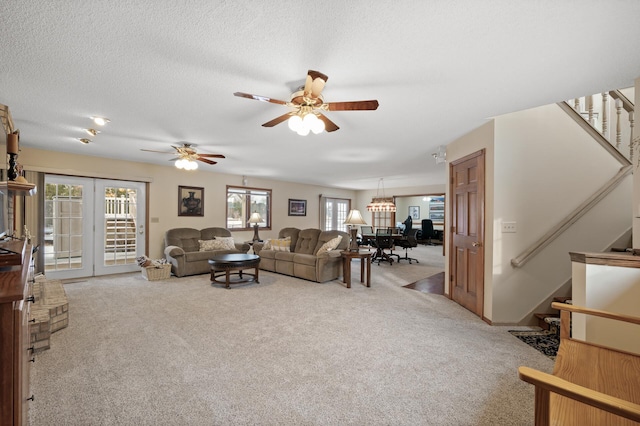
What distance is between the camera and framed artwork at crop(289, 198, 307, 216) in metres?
9.12

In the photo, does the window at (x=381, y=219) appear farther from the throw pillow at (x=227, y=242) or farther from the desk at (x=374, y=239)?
the throw pillow at (x=227, y=242)

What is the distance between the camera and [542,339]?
2.87m

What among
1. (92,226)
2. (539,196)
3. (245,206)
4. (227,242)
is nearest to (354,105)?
(539,196)

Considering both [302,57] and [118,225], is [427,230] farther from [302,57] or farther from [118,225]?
[302,57]

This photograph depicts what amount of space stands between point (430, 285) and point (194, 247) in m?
4.94

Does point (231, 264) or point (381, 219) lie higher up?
point (381, 219)

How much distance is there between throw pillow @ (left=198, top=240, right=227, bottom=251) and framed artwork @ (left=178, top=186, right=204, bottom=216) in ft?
3.12

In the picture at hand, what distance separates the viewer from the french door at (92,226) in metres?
5.07

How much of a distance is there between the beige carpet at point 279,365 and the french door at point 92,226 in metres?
1.78

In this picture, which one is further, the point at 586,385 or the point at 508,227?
the point at 508,227

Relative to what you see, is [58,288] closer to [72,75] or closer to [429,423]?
[72,75]

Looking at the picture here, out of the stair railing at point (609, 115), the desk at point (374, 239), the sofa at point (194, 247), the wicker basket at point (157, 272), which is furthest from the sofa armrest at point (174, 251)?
the stair railing at point (609, 115)

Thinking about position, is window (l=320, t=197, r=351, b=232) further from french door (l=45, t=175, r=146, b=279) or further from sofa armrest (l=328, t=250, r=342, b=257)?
french door (l=45, t=175, r=146, b=279)

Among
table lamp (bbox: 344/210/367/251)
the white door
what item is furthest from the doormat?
the white door
